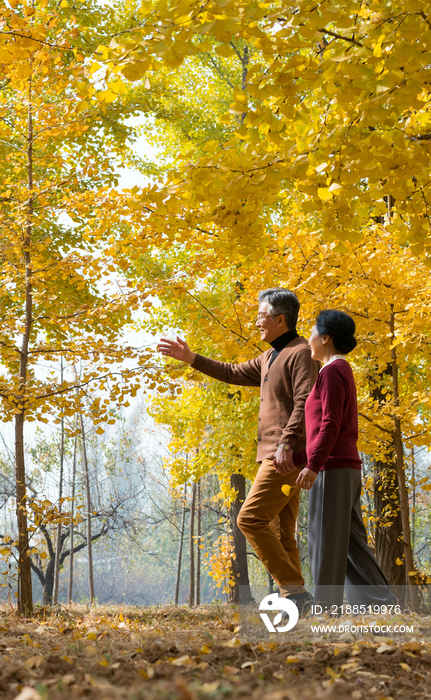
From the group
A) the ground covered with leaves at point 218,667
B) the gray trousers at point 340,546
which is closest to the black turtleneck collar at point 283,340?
the gray trousers at point 340,546

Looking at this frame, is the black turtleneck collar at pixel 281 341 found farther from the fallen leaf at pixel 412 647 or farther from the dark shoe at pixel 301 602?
the fallen leaf at pixel 412 647

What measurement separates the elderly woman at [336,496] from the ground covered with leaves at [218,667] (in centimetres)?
26

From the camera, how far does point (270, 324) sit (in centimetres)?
334

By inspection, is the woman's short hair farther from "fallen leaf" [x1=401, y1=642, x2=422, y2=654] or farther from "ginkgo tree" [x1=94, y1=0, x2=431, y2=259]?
"fallen leaf" [x1=401, y1=642, x2=422, y2=654]

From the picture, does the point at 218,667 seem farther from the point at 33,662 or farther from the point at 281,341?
the point at 281,341

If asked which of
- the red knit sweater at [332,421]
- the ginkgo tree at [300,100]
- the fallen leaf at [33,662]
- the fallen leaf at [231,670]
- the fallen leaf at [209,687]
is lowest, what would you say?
the fallen leaf at [33,662]

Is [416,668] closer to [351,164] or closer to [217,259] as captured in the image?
[351,164]

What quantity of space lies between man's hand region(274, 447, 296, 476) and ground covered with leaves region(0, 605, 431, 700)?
755 millimetres

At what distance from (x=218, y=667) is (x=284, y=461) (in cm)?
126

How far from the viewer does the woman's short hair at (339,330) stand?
293 cm

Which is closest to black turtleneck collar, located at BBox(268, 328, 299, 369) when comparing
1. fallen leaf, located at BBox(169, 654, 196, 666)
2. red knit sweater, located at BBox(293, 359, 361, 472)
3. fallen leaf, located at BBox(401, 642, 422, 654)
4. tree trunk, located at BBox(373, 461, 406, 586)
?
red knit sweater, located at BBox(293, 359, 361, 472)

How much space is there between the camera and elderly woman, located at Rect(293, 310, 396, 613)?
2.67 m

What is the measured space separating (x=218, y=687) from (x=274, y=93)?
222cm

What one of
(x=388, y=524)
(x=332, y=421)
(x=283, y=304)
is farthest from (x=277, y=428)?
(x=388, y=524)
